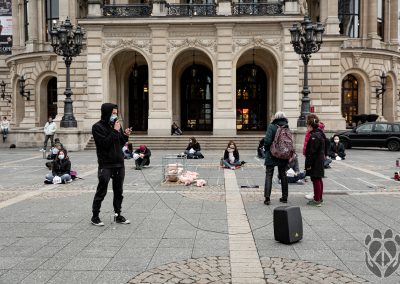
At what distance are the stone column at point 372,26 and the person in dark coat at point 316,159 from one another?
3399 centimetres

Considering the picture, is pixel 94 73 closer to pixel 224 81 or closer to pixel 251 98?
pixel 224 81

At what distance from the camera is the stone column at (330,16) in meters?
34.9

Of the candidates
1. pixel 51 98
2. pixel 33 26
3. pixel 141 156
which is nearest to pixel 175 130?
pixel 141 156

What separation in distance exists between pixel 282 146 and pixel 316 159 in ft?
2.43

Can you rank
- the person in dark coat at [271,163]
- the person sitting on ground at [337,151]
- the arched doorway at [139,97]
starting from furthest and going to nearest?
the arched doorway at [139,97] < the person sitting on ground at [337,151] < the person in dark coat at [271,163]

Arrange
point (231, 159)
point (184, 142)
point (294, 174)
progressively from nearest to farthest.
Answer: point (294, 174)
point (231, 159)
point (184, 142)

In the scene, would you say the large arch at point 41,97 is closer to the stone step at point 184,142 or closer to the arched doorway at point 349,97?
the stone step at point 184,142

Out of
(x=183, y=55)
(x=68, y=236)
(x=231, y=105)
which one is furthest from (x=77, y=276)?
(x=183, y=55)

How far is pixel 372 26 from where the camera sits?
133ft

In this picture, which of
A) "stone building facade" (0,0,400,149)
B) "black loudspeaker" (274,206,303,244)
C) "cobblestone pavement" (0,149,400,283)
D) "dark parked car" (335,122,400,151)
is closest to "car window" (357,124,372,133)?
"dark parked car" (335,122,400,151)

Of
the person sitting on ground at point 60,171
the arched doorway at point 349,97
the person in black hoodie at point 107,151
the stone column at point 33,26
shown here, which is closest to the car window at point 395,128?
the arched doorway at point 349,97

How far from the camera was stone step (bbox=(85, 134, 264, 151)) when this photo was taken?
28.1 metres

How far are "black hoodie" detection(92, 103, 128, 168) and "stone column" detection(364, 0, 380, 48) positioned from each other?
37256 mm

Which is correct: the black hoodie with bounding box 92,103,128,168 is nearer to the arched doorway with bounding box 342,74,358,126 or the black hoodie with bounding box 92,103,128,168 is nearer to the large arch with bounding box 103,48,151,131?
the large arch with bounding box 103,48,151,131
